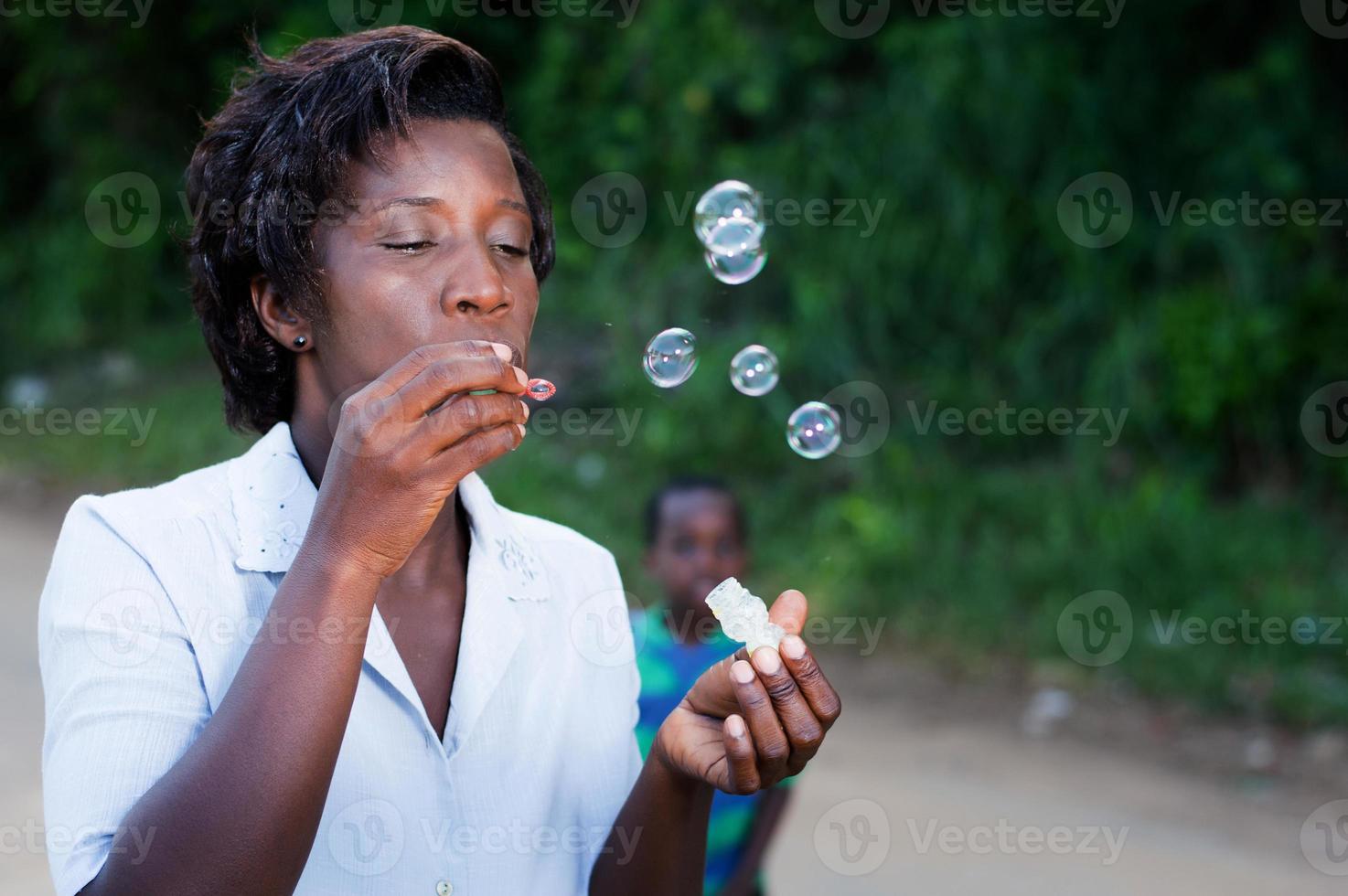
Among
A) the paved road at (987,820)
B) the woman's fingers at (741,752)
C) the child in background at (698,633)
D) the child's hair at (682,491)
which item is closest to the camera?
the woman's fingers at (741,752)

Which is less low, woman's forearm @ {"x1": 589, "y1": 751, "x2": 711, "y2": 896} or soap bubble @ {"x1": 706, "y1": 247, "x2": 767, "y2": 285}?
soap bubble @ {"x1": 706, "y1": 247, "x2": 767, "y2": 285}

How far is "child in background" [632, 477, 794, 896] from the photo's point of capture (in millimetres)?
2791

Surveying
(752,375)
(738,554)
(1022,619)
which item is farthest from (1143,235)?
(752,375)

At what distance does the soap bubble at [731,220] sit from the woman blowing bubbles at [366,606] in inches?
29.9

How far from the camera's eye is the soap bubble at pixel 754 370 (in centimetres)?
247

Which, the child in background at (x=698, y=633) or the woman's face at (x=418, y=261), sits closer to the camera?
the woman's face at (x=418, y=261)

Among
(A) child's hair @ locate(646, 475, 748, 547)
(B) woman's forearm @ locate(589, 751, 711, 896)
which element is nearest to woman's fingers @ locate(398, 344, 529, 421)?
(B) woman's forearm @ locate(589, 751, 711, 896)

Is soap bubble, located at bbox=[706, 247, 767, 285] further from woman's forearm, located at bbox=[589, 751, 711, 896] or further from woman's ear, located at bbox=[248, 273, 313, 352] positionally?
woman's forearm, located at bbox=[589, 751, 711, 896]

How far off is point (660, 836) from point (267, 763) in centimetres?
58

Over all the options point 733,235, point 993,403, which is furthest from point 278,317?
point 993,403

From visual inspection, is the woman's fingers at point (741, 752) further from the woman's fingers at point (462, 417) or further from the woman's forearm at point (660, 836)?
the woman's fingers at point (462, 417)

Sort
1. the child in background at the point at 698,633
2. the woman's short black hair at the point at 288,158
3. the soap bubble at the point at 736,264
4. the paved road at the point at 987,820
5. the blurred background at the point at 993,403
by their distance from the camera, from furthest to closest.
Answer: the blurred background at the point at 993,403, the paved road at the point at 987,820, the child in background at the point at 698,633, the soap bubble at the point at 736,264, the woman's short black hair at the point at 288,158

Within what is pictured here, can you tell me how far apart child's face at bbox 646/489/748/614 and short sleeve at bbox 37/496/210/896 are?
7.29ft

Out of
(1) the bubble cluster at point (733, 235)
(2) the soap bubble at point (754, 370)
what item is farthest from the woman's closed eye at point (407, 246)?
(1) the bubble cluster at point (733, 235)
